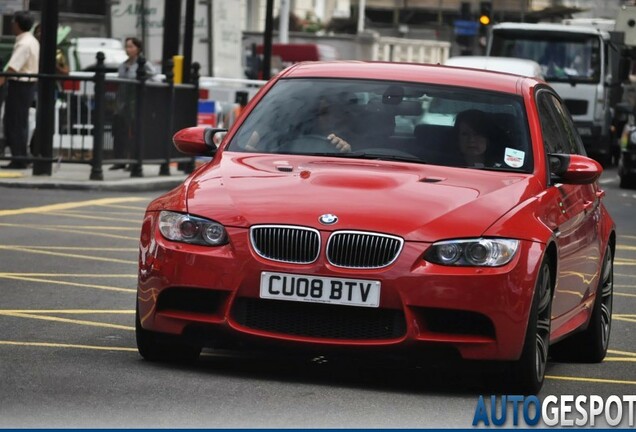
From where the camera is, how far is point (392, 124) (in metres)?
8.94

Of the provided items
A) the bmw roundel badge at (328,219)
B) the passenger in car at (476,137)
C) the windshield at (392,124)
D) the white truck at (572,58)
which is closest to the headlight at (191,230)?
the bmw roundel badge at (328,219)

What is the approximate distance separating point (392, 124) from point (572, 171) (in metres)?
0.92

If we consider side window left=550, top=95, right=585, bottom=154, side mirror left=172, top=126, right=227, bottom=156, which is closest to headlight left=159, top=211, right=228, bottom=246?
side mirror left=172, top=126, right=227, bottom=156

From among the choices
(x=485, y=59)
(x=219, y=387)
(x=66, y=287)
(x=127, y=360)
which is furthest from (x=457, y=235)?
(x=485, y=59)

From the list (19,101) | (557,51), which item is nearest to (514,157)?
Result: (19,101)

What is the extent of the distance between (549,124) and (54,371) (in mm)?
3094

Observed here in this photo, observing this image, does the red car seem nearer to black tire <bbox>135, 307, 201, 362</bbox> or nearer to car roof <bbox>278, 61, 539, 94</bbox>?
black tire <bbox>135, 307, 201, 362</bbox>

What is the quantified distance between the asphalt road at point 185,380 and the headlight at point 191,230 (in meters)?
0.59

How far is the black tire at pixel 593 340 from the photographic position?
9.37 m


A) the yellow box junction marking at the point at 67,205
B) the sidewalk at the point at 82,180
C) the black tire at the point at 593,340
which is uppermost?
the black tire at the point at 593,340

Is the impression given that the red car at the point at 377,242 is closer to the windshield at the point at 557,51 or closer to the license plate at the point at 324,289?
the license plate at the point at 324,289

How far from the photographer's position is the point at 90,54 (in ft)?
134

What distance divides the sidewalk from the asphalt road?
29.7 feet

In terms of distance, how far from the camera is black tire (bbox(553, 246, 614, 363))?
369 inches
